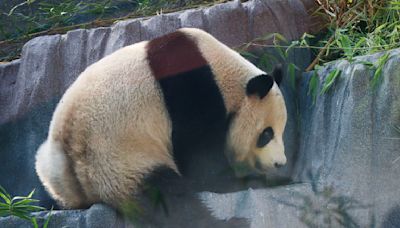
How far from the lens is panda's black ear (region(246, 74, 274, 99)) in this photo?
151 inches

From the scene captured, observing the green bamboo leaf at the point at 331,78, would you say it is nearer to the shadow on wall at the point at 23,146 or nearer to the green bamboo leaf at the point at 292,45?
the green bamboo leaf at the point at 292,45

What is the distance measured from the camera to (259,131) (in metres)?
4.05

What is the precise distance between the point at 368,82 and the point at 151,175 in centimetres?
119

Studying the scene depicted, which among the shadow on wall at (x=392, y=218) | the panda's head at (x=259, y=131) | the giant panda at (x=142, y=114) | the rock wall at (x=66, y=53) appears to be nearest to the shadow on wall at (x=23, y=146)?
the rock wall at (x=66, y=53)

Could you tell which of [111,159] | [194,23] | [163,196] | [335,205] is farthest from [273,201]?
[194,23]

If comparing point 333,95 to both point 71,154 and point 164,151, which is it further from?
point 71,154

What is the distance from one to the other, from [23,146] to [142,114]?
5.33 feet

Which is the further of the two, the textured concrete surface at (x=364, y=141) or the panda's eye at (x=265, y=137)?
the panda's eye at (x=265, y=137)

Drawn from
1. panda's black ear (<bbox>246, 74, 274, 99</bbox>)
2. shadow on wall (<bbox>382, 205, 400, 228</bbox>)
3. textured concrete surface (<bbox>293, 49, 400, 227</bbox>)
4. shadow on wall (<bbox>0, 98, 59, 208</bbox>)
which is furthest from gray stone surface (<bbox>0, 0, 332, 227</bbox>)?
shadow on wall (<bbox>382, 205, 400, 228</bbox>)

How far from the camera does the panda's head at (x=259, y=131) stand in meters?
3.93

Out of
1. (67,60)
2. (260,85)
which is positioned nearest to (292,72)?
(260,85)

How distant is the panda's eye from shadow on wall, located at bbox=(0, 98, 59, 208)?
150 centimetres

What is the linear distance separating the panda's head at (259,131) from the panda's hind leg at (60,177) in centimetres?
86

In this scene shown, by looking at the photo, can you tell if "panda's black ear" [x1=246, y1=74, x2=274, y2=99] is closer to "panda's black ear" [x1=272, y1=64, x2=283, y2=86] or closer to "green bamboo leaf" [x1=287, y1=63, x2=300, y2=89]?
"panda's black ear" [x1=272, y1=64, x2=283, y2=86]
